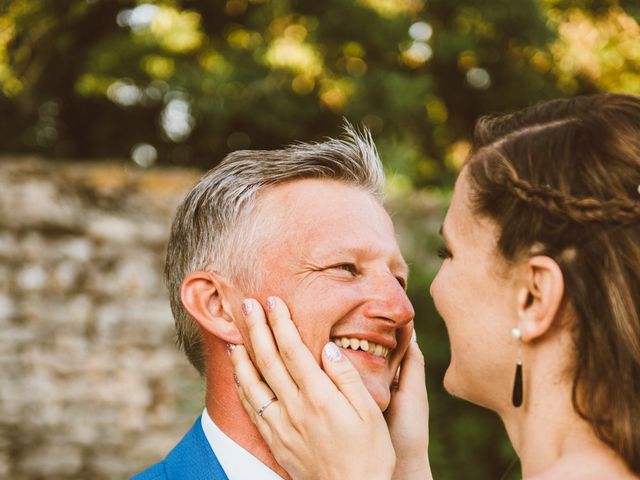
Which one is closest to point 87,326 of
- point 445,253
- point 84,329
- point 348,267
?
point 84,329

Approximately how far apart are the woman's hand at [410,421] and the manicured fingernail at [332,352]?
425 mm

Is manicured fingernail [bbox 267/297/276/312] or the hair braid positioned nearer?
the hair braid

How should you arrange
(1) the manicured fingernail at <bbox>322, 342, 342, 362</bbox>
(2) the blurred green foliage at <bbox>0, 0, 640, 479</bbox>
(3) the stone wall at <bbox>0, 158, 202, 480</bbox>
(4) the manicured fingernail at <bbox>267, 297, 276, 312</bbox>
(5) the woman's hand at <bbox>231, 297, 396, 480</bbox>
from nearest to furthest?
1. (5) the woman's hand at <bbox>231, 297, 396, 480</bbox>
2. (1) the manicured fingernail at <bbox>322, 342, 342, 362</bbox>
3. (4) the manicured fingernail at <bbox>267, 297, 276, 312</bbox>
4. (3) the stone wall at <bbox>0, 158, 202, 480</bbox>
5. (2) the blurred green foliage at <bbox>0, 0, 640, 479</bbox>

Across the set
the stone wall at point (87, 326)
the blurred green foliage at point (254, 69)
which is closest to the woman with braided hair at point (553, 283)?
the stone wall at point (87, 326)

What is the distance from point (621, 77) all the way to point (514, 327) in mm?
12955

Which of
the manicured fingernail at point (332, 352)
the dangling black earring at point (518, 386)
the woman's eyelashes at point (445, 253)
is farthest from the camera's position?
the manicured fingernail at point (332, 352)

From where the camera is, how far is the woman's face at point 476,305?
1873 millimetres

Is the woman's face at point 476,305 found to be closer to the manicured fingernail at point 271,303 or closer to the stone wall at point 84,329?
the manicured fingernail at point 271,303

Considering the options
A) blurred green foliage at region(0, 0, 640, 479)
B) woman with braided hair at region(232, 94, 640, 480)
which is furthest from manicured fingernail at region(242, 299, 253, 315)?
blurred green foliage at region(0, 0, 640, 479)

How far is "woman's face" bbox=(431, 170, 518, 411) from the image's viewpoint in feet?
6.15

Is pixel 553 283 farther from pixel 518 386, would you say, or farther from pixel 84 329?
pixel 84 329

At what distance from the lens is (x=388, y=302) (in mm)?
2584

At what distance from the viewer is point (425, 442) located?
2705mm

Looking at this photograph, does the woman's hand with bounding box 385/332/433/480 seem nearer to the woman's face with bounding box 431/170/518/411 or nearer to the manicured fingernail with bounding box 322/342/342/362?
the manicured fingernail with bounding box 322/342/342/362
